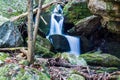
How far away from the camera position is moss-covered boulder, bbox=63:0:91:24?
1420 centimetres

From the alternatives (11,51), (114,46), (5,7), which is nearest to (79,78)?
(11,51)

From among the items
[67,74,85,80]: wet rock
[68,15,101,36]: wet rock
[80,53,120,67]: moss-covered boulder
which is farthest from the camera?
[68,15,101,36]: wet rock

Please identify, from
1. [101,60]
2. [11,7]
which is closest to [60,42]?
[11,7]

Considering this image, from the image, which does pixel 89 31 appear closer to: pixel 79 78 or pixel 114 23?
pixel 114 23

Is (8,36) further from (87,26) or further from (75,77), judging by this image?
(87,26)

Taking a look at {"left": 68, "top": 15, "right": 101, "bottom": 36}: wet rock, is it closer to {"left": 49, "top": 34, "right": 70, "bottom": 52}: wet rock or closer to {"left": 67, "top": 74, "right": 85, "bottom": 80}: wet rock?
{"left": 49, "top": 34, "right": 70, "bottom": 52}: wet rock

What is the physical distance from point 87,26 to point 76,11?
4.61 feet

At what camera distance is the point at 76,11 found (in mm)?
14312

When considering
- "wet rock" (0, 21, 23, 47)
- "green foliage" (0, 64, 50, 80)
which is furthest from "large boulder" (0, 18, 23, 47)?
"green foliage" (0, 64, 50, 80)

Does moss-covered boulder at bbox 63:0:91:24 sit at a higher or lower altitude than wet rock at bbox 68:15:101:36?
higher

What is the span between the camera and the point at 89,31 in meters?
13.6

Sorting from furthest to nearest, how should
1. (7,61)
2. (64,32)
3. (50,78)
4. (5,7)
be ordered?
(64,32)
(5,7)
(7,61)
(50,78)

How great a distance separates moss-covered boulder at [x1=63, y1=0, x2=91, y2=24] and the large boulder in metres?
7.03

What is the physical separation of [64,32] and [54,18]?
1108 millimetres
